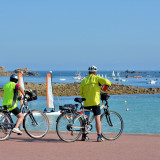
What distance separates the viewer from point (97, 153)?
273 inches

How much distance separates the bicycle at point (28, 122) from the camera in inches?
331

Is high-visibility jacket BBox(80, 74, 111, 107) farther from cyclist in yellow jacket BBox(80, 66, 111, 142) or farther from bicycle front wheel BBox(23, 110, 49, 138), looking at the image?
bicycle front wheel BBox(23, 110, 49, 138)

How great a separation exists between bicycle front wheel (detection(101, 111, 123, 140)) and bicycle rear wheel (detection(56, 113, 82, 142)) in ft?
2.25

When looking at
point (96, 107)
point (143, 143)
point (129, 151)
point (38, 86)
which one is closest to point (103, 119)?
point (96, 107)

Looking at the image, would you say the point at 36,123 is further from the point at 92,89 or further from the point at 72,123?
the point at 92,89

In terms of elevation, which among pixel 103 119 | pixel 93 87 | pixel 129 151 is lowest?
pixel 129 151

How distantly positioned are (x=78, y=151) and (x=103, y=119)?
1757 mm

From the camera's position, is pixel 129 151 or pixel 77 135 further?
pixel 77 135

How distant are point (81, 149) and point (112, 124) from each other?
66.9 inches

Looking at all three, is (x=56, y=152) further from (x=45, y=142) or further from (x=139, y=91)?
(x=139, y=91)

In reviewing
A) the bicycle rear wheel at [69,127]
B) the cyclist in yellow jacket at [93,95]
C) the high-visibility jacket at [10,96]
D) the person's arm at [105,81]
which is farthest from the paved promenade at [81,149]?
the person's arm at [105,81]

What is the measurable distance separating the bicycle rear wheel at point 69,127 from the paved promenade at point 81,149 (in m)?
0.15

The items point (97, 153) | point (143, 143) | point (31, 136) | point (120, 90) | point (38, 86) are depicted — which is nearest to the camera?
point (97, 153)

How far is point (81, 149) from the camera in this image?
7352mm
